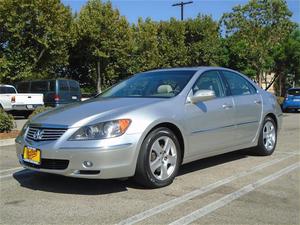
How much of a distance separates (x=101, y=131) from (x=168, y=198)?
106 cm

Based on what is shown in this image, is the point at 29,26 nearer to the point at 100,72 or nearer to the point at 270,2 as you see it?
the point at 100,72

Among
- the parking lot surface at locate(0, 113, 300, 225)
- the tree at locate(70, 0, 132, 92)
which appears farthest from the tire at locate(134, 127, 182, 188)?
the tree at locate(70, 0, 132, 92)

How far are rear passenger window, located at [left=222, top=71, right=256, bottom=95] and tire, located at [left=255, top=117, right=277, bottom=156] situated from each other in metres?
0.64

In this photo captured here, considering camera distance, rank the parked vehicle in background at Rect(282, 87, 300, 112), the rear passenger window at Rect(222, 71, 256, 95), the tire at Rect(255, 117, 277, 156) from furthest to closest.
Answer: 1. the parked vehicle in background at Rect(282, 87, 300, 112)
2. the tire at Rect(255, 117, 277, 156)
3. the rear passenger window at Rect(222, 71, 256, 95)

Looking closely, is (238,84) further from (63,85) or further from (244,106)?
(63,85)

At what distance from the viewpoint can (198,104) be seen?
6.41 meters

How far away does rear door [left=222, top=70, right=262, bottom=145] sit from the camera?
23.8 feet

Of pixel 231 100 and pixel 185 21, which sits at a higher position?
pixel 185 21

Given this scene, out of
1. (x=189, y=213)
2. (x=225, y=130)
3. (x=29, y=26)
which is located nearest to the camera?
(x=189, y=213)

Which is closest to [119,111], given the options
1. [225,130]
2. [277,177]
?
[225,130]

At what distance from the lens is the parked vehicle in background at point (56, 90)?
2134 cm

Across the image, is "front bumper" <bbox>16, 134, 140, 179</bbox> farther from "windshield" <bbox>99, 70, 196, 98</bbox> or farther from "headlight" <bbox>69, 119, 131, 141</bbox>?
"windshield" <bbox>99, 70, 196, 98</bbox>

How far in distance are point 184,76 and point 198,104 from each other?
53 centimetres

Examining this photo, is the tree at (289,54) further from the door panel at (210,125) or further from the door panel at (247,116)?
the door panel at (210,125)
